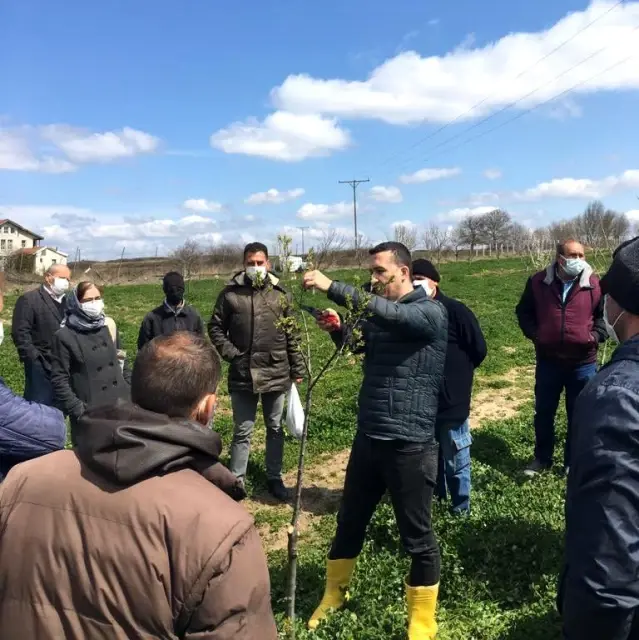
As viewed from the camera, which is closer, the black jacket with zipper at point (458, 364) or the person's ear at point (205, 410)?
the person's ear at point (205, 410)

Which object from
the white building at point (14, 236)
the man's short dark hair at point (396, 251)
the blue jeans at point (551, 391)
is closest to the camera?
the man's short dark hair at point (396, 251)

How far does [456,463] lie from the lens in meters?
4.77

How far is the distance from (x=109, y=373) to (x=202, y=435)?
12.3 ft

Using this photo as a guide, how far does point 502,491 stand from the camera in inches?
208

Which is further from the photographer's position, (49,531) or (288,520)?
(288,520)

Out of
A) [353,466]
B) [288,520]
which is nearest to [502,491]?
[288,520]

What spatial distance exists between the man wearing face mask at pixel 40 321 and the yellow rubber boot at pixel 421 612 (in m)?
4.72

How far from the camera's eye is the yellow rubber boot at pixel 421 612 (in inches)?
129

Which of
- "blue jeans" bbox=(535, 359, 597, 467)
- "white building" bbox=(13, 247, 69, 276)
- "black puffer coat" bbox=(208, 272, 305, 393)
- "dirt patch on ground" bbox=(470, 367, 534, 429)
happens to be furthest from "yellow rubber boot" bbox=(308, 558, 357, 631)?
"white building" bbox=(13, 247, 69, 276)

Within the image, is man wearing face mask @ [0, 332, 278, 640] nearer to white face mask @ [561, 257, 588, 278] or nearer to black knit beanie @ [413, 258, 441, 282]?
black knit beanie @ [413, 258, 441, 282]

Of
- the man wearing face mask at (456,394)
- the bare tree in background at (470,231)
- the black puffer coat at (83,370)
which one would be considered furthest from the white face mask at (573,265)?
the bare tree in background at (470,231)

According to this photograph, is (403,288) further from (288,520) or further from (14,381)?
(14,381)

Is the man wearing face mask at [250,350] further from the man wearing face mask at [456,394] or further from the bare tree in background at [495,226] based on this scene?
the bare tree in background at [495,226]

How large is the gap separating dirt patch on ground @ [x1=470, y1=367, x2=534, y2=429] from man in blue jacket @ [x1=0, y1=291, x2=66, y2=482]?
589 cm
